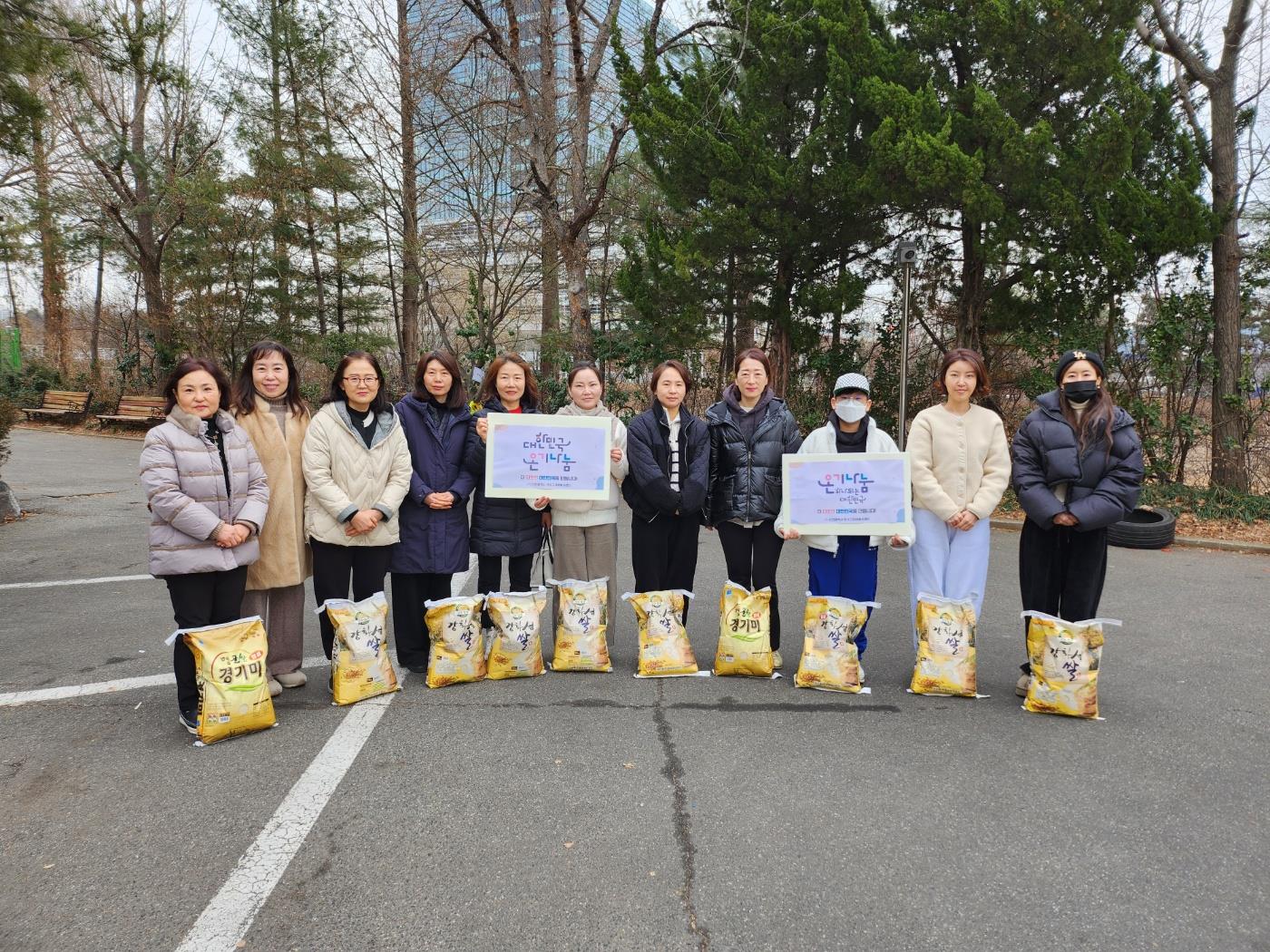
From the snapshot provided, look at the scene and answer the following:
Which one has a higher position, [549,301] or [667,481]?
[549,301]

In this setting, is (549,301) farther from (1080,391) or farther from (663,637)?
(1080,391)

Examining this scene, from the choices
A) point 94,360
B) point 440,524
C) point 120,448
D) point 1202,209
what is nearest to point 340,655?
point 440,524

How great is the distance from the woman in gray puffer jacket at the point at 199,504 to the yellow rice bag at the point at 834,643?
3025mm

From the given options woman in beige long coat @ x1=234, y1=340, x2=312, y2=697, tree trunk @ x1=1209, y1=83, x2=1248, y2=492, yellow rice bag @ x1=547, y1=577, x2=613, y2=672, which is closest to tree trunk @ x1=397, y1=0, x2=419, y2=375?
woman in beige long coat @ x1=234, y1=340, x2=312, y2=697

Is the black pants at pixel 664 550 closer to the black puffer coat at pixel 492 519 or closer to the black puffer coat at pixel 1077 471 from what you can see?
the black puffer coat at pixel 492 519

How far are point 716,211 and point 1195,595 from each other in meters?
8.17

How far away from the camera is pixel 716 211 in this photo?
11609 millimetres

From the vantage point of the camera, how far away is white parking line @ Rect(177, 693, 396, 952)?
2318 millimetres

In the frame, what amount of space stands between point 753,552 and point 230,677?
2.91 m

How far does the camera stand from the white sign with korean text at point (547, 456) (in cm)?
434

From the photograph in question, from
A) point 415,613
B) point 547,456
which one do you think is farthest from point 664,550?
point 415,613

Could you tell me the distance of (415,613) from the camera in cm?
447

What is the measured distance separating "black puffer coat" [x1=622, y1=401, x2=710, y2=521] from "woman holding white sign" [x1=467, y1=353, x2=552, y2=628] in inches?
25.7

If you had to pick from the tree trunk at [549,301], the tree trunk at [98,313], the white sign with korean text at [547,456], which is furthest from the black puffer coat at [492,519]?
the tree trunk at [98,313]
